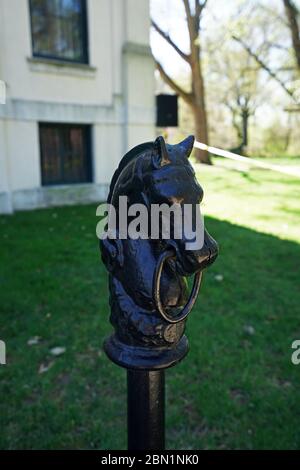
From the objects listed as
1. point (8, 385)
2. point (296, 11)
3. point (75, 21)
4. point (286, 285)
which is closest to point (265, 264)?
point (286, 285)

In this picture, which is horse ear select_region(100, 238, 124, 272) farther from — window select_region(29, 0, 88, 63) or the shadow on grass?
window select_region(29, 0, 88, 63)

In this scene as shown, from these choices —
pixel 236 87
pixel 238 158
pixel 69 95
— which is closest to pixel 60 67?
pixel 69 95

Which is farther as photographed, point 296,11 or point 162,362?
point 296,11

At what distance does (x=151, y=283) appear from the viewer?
987 mm

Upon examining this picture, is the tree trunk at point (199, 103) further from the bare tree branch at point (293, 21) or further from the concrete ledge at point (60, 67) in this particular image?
the concrete ledge at point (60, 67)

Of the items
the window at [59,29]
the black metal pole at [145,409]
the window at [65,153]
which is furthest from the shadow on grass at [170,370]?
the window at [59,29]

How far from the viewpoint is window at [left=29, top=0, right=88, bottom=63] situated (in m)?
8.73

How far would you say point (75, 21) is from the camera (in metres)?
9.23

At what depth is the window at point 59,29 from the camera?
8.73 metres

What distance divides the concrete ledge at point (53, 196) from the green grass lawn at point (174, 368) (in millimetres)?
2799

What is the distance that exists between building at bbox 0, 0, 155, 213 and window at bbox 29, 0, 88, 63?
0.02 meters
